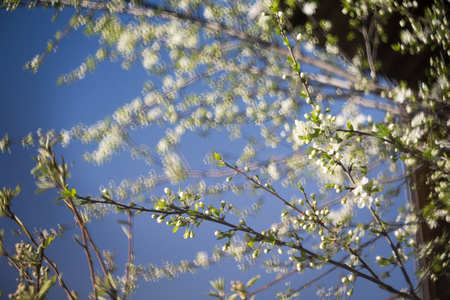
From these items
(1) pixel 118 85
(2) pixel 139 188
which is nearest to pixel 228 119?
(2) pixel 139 188

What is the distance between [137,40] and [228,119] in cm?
68

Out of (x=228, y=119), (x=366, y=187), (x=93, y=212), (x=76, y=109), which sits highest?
(x=76, y=109)

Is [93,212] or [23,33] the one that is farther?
[23,33]

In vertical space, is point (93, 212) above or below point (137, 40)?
below

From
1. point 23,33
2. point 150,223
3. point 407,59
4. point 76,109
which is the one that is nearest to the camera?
point 407,59

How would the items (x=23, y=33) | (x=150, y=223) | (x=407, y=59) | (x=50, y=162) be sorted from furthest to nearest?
(x=150, y=223), (x=23, y=33), (x=407, y=59), (x=50, y=162)

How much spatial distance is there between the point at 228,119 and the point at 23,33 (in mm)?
1454

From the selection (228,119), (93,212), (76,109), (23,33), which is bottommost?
(93,212)

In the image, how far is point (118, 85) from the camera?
296 centimetres

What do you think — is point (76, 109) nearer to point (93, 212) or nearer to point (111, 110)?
point (111, 110)

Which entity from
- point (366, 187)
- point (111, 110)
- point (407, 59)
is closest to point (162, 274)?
point (111, 110)

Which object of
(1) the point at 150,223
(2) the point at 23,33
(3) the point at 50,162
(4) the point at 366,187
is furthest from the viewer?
(1) the point at 150,223

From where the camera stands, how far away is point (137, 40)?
84.7 inches

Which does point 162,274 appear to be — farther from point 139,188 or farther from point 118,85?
point 118,85
